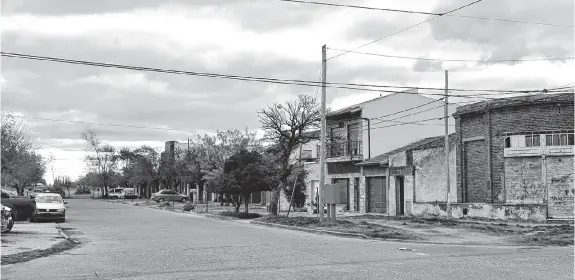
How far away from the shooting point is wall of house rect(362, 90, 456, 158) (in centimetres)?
3772

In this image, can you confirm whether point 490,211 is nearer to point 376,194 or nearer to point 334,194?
point 334,194

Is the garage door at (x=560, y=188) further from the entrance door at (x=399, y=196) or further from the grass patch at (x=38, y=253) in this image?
the grass patch at (x=38, y=253)

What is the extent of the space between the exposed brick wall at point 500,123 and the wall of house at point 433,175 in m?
0.64

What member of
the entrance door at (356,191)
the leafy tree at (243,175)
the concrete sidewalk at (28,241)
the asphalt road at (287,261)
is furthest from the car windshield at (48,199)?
the entrance door at (356,191)

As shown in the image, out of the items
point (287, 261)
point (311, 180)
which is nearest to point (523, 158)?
point (287, 261)

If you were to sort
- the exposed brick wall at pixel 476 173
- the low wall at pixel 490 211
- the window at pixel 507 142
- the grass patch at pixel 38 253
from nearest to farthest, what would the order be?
the grass patch at pixel 38 253, the low wall at pixel 490 211, the window at pixel 507 142, the exposed brick wall at pixel 476 173

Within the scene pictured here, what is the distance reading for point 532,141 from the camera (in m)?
25.8

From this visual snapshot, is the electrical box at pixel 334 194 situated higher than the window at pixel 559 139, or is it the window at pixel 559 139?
the window at pixel 559 139

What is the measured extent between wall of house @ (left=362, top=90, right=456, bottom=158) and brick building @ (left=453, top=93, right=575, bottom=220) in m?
9.79

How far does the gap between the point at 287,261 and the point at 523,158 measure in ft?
54.7

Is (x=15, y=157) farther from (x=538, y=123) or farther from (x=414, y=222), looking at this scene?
(x=538, y=123)

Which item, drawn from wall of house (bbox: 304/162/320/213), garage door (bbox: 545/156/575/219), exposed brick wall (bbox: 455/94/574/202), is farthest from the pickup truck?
garage door (bbox: 545/156/575/219)

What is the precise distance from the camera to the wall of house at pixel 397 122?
1485 inches

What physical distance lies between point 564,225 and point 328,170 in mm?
19418
